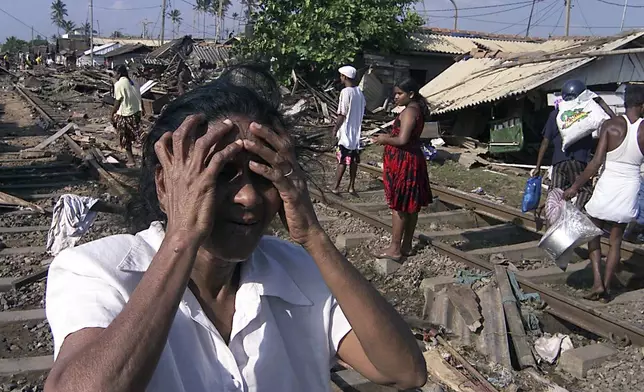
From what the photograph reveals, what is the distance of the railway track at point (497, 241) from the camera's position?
5.08m

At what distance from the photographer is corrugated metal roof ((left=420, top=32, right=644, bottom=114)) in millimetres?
13852

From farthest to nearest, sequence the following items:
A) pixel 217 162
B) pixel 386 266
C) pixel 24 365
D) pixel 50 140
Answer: pixel 50 140 → pixel 386 266 → pixel 24 365 → pixel 217 162

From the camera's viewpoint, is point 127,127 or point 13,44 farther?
point 13,44

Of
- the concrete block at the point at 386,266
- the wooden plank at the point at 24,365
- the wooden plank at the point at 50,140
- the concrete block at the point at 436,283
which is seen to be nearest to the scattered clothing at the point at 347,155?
the concrete block at the point at 386,266

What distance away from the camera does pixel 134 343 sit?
126cm

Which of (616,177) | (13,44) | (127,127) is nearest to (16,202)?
(127,127)

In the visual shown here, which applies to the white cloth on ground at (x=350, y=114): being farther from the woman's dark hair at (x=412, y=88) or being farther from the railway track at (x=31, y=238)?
the railway track at (x=31, y=238)

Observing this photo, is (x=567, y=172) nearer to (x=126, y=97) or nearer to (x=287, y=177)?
(x=287, y=177)

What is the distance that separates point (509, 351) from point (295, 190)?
3.67 meters

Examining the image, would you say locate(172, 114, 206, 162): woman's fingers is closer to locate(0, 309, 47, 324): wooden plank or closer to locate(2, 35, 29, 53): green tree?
locate(0, 309, 47, 324): wooden plank

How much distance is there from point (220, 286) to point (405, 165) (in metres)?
4.70

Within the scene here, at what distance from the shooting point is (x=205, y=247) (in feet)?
5.36

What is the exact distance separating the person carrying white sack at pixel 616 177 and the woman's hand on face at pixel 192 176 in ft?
16.5

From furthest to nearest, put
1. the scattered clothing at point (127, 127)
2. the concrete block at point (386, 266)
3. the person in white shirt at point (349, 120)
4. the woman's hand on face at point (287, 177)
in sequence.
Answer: the scattered clothing at point (127, 127) < the person in white shirt at point (349, 120) < the concrete block at point (386, 266) < the woman's hand on face at point (287, 177)
